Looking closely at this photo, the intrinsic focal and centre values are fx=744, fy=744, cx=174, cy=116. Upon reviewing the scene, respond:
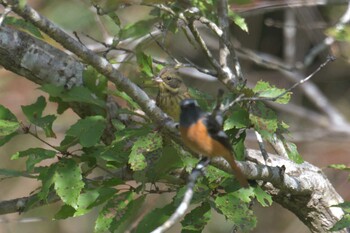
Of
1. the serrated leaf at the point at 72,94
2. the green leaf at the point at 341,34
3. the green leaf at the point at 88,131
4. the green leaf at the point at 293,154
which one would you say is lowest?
the green leaf at the point at 293,154

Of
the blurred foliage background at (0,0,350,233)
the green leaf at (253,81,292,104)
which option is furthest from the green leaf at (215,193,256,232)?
the blurred foliage background at (0,0,350,233)

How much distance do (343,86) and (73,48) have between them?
274 inches

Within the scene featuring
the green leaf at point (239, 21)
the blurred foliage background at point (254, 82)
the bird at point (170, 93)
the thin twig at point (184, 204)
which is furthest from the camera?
the blurred foliage background at point (254, 82)

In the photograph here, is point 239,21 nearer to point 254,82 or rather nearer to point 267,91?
Answer: point 267,91

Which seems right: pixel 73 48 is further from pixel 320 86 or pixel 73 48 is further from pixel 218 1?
pixel 320 86

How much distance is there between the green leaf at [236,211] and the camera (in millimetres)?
3049

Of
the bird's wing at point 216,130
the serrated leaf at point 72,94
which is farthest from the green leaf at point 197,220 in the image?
the serrated leaf at point 72,94

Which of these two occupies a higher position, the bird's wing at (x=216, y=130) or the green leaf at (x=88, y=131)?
the bird's wing at (x=216, y=130)

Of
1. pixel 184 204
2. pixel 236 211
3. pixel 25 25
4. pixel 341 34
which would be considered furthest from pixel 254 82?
pixel 184 204

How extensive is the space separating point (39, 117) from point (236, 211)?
3.31ft

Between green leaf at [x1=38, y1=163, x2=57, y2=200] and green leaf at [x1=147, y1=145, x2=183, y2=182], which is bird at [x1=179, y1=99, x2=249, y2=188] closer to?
green leaf at [x1=147, y1=145, x2=183, y2=182]

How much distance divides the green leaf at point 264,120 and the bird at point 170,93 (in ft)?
2.52

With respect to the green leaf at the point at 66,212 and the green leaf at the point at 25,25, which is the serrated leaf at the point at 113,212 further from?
the green leaf at the point at 25,25

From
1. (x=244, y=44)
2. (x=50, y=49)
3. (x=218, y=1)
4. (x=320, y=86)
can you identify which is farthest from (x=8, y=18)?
(x=320, y=86)
